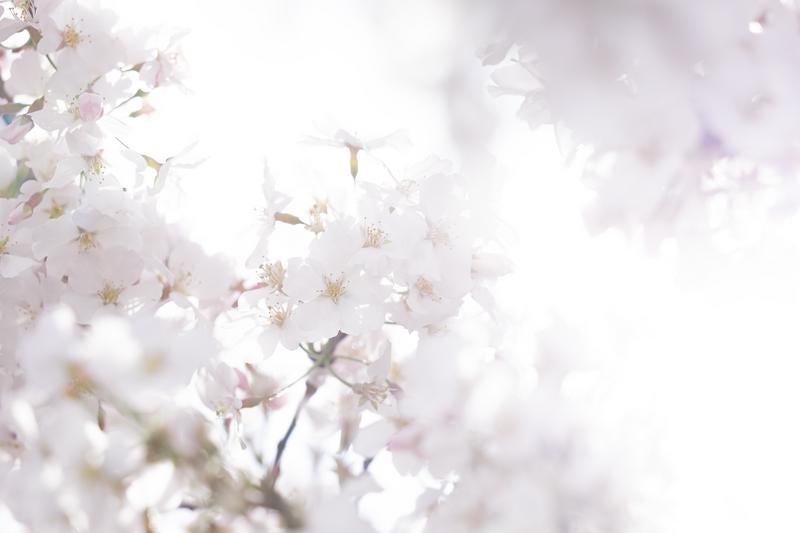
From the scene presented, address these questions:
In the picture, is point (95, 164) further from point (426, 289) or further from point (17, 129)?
point (426, 289)

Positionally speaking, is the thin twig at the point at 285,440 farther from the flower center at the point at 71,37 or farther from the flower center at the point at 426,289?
the flower center at the point at 71,37

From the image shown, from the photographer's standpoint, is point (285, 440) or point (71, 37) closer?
point (285, 440)

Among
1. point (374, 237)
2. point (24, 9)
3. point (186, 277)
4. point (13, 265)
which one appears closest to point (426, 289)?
point (374, 237)

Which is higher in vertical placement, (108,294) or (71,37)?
(71,37)

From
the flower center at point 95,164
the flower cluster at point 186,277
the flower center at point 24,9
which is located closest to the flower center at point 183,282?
the flower cluster at point 186,277

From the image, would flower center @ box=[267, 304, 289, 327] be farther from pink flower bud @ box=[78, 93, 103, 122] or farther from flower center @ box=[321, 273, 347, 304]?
pink flower bud @ box=[78, 93, 103, 122]
